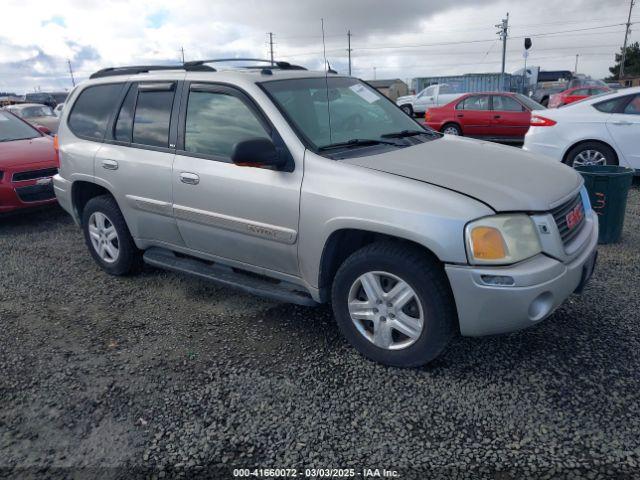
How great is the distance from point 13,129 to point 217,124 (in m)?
5.74

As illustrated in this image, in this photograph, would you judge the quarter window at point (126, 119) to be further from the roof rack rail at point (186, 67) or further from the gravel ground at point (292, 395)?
the gravel ground at point (292, 395)

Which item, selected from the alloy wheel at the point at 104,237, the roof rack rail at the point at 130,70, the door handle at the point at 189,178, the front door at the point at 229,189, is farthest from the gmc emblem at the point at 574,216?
the alloy wheel at the point at 104,237

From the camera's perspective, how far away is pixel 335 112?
147 inches

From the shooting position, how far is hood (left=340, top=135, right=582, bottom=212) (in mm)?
2836

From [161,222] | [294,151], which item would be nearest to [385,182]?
[294,151]

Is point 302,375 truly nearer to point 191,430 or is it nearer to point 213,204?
point 191,430

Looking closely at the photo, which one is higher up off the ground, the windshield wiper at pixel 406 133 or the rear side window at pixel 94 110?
the rear side window at pixel 94 110

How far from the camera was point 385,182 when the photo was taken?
2939 mm

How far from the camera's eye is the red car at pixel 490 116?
12.8 m

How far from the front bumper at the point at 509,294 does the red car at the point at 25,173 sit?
5.92 metres

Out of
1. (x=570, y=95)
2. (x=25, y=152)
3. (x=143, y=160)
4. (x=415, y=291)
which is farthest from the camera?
(x=570, y=95)

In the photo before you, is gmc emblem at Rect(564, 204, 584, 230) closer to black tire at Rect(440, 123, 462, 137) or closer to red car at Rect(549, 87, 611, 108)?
black tire at Rect(440, 123, 462, 137)

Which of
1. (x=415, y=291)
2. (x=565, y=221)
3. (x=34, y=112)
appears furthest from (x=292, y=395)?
(x=34, y=112)

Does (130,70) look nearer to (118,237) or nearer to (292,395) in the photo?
(118,237)
